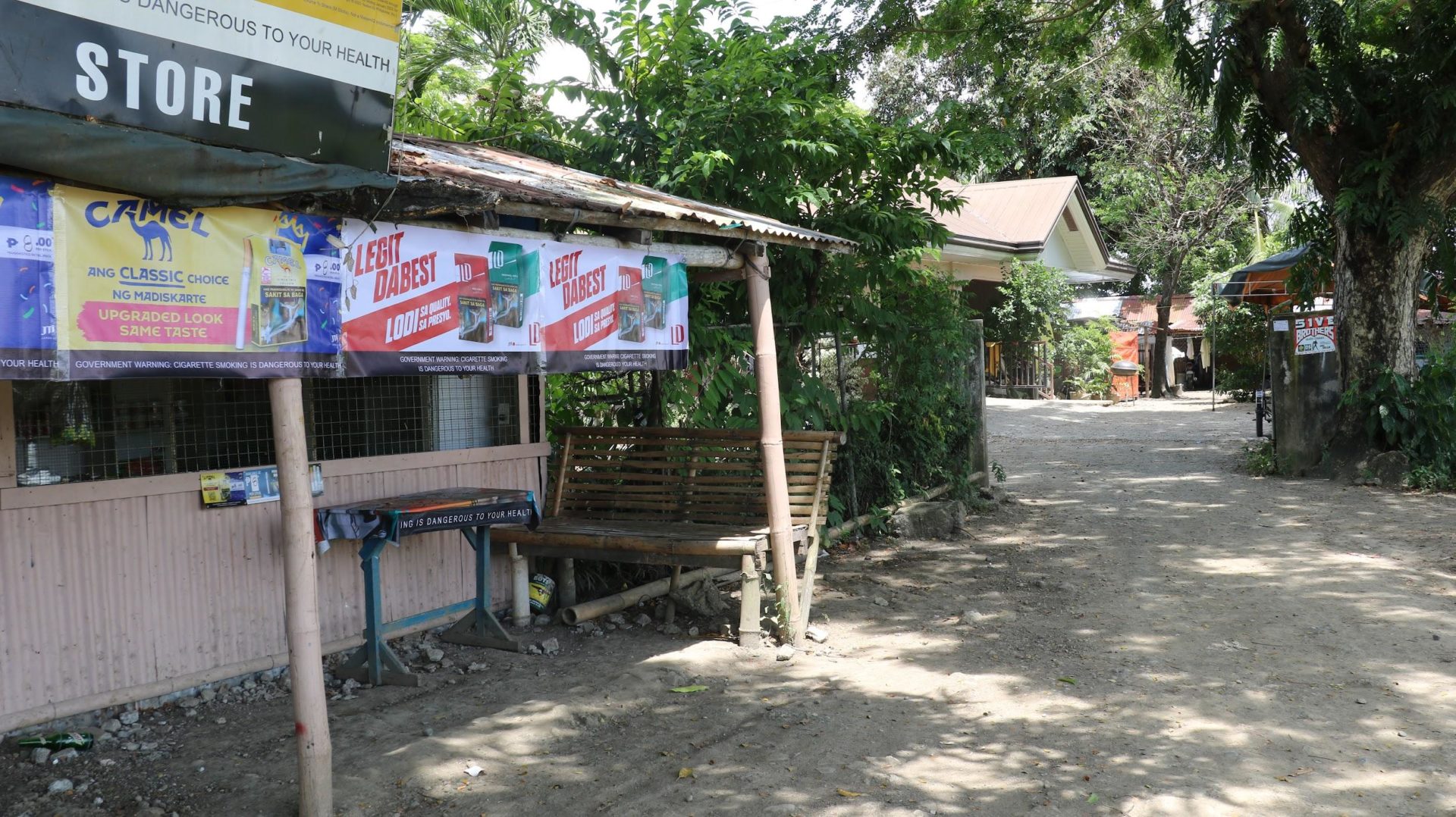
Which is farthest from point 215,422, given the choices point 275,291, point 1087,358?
point 1087,358

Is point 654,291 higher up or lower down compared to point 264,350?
higher up

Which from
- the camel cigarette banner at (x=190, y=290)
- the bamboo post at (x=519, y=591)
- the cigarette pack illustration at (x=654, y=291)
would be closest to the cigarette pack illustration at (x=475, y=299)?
the camel cigarette banner at (x=190, y=290)

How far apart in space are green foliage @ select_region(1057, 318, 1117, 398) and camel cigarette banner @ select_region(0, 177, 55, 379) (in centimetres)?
2559

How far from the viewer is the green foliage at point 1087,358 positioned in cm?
2678

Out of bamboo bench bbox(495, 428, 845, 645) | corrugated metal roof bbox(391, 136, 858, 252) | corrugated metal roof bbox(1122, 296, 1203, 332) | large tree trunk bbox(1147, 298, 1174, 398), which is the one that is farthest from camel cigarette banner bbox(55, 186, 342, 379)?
corrugated metal roof bbox(1122, 296, 1203, 332)

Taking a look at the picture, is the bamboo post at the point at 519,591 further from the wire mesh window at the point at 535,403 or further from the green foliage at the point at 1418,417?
the green foliage at the point at 1418,417

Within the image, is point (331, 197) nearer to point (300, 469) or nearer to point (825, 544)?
point (300, 469)

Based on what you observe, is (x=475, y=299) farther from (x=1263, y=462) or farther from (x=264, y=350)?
(x=1263, y=462)

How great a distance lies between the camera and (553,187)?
17.3ft

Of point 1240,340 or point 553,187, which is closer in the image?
point 553,187

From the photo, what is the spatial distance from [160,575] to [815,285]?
5.18m

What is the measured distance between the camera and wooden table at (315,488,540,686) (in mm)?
5391

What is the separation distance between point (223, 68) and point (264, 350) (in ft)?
3.10

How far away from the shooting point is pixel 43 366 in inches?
129
